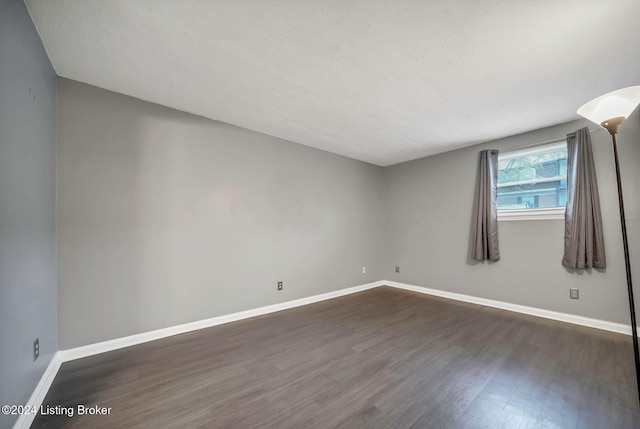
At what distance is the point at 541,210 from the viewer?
3.13 meters

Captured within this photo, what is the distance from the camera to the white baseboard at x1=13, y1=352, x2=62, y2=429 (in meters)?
1.29

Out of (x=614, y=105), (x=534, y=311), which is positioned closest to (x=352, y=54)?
(x=614, y=105)

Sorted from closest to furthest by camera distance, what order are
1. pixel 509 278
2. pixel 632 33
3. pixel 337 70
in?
pixel 632 33, pixel 337 70, pixel 509 278

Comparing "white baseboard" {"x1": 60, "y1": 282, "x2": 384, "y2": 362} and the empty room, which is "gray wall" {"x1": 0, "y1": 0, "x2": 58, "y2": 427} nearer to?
the empty room

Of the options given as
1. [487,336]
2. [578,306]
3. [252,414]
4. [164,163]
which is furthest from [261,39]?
[578,306]

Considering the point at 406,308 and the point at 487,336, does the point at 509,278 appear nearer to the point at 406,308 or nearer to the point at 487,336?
the point at 487,336

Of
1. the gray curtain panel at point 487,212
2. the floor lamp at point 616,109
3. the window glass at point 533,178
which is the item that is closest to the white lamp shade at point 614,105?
the floor lamp at point 616,109

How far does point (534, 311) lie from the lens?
312 cm

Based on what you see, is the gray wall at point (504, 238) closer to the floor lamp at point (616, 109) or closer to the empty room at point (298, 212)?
the empty room at point (298, 212)

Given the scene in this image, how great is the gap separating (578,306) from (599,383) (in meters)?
1.53

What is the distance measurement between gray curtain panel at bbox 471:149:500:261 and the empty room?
0.09 ft

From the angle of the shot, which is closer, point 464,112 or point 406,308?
point 464,112

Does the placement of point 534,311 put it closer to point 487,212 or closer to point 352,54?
point 487,212

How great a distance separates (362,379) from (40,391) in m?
2.20
